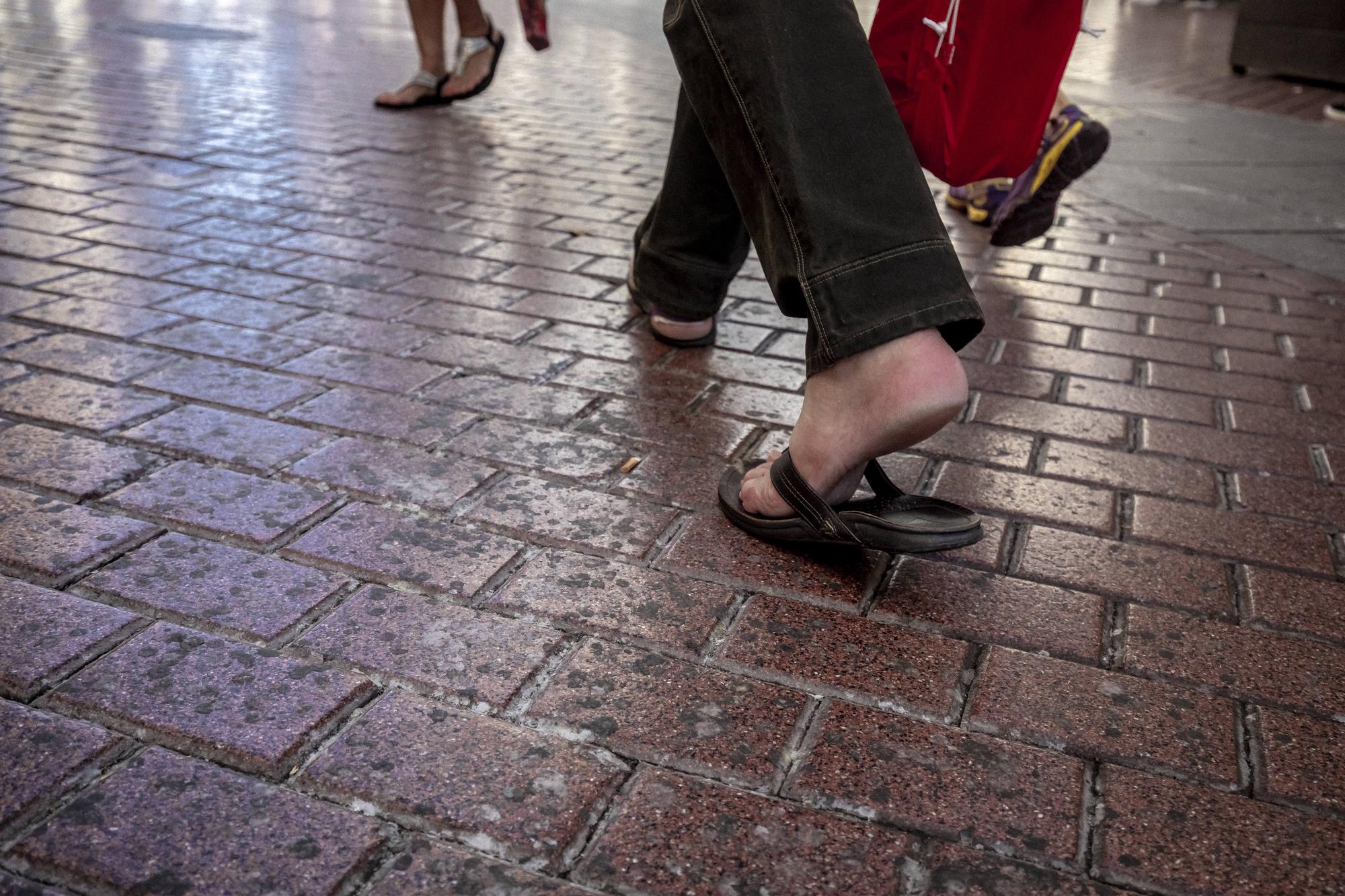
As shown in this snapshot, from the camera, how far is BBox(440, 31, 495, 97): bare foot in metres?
6.14

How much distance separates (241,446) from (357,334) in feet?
2.15

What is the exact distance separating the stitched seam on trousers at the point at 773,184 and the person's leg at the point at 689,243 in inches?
29.7

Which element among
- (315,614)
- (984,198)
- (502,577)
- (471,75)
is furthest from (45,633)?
(471,75)

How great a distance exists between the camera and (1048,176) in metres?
3.65

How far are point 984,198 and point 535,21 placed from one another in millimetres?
2940

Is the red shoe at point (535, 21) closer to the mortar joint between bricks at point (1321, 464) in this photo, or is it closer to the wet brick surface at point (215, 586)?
the mortar joint between bricks at point (1321, 464)

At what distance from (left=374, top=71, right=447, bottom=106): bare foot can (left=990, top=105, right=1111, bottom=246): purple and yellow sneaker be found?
3396 mm

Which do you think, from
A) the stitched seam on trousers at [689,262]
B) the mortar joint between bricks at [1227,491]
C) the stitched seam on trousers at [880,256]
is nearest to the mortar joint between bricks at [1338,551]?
the mortar joint between bricks at [1227,491]

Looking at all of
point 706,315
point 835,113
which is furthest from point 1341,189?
point 835,113

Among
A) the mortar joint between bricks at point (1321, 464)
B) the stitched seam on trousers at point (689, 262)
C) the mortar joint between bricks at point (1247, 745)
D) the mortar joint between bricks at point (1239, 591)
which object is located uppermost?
the stitched seam on trousers at point (689, 262)

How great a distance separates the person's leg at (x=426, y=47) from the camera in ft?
19.7

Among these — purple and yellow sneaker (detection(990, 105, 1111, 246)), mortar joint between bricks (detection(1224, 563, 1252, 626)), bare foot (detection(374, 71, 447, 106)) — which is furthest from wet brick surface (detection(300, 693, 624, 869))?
bare foot (detection(374, 71, 447, 106))

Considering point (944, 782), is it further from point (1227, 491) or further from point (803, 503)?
point (1227, 491)

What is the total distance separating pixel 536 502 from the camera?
193cm
